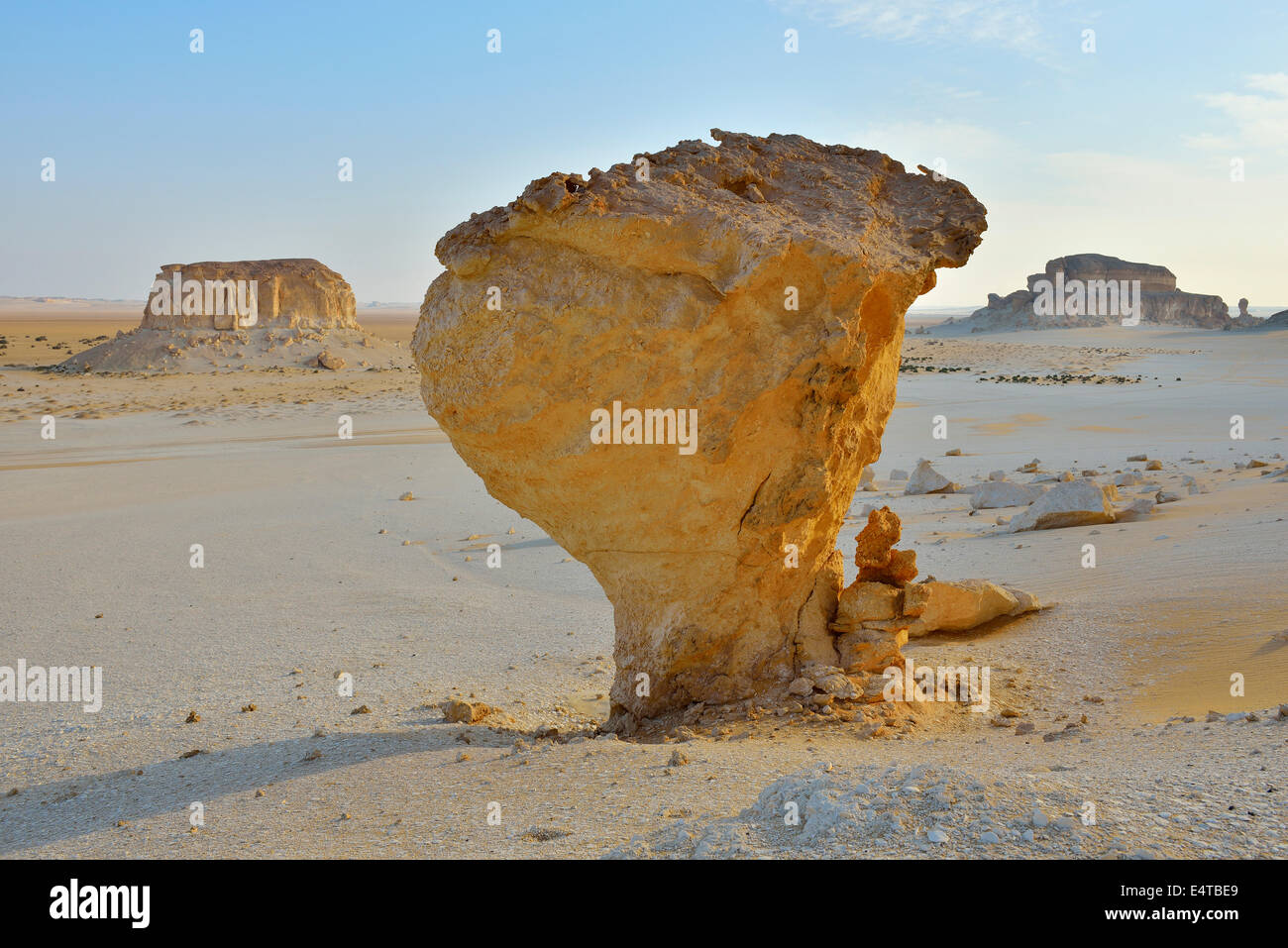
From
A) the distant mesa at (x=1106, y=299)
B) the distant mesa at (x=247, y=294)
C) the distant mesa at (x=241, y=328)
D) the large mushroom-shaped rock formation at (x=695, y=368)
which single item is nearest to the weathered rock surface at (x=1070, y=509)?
the large mushroom-shaped rock formation at (x=695, y=368)

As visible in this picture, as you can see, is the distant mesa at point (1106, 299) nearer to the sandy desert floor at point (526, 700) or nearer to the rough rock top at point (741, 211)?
the sandy desert floor at point (526, 700)

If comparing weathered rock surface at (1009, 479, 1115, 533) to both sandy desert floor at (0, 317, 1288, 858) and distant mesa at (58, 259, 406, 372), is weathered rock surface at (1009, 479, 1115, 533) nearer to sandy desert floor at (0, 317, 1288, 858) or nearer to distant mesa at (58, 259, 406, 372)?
sandy desert floor at (0, 317, 1288, 858)

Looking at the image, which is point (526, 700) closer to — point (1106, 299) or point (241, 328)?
point (241, 328)

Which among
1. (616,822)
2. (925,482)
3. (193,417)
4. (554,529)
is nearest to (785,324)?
(554,529)

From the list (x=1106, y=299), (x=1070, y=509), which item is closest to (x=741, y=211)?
(x=1070, y=509)

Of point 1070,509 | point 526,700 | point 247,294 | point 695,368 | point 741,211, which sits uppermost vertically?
point 247,294

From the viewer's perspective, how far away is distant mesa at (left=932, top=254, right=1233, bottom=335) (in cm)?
6838

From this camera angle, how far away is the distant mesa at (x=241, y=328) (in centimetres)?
3594

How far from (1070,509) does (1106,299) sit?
71034mm

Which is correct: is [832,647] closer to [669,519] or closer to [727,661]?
[727,661]

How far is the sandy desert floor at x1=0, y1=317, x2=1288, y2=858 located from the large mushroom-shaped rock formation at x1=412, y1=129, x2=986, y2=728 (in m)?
0.70

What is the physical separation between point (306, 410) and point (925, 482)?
18557 mm

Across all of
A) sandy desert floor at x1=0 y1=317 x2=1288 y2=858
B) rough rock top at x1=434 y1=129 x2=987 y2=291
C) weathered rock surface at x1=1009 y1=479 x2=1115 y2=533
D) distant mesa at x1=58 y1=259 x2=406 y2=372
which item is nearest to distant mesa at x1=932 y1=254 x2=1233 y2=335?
distant mesa at x1=58 y1=259 x2=406 y2=372

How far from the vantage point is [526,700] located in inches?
227
